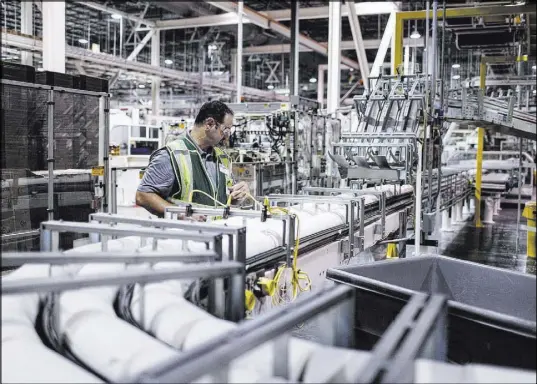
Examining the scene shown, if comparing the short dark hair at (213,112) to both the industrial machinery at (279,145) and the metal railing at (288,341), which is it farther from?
the industrial machinery at (279,145)

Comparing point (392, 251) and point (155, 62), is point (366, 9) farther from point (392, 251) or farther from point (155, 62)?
point (392, 251)

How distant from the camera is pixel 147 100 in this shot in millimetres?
22891

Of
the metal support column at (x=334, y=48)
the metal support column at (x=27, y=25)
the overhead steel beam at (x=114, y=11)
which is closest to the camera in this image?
the metal support column at (x=27, y=25)

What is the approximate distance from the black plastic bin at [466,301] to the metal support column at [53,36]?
17.4 ft

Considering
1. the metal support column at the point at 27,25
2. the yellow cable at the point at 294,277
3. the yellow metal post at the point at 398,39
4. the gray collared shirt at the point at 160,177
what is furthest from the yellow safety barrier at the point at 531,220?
the metal support column at the point at 27,25

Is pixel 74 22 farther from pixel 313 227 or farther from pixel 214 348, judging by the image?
pixel 214 348

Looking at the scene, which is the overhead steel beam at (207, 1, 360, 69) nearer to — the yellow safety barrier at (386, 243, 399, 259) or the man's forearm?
the yellow safety barrier at (386, 243, 399, 259)

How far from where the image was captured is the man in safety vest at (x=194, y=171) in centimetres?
315

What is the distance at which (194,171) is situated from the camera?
326 cm

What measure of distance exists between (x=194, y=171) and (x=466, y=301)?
1.68m

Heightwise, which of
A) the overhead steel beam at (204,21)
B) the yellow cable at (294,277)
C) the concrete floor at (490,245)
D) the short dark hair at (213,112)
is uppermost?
the overhead steel beam at (204,21)

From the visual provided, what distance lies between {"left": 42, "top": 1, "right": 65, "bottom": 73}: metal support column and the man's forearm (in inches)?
157

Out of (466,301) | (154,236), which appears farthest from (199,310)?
(466,301)

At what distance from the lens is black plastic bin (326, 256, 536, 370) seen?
5.24 ft
